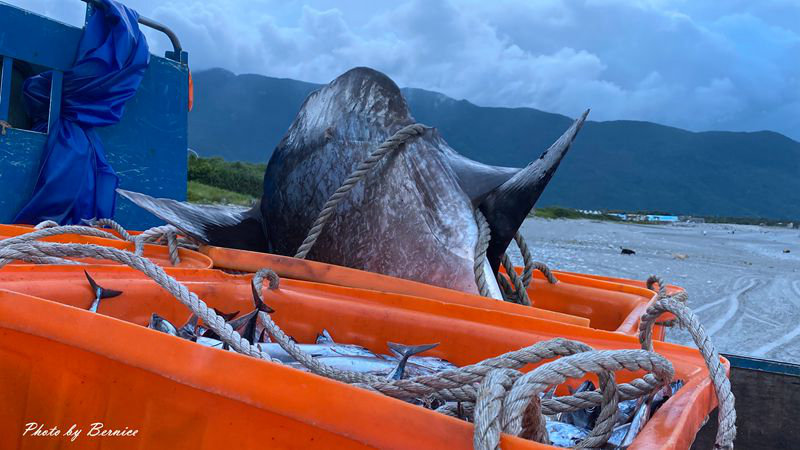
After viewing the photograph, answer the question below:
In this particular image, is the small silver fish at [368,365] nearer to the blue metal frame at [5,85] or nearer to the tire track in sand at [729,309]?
the tire track in sand at [729,309]

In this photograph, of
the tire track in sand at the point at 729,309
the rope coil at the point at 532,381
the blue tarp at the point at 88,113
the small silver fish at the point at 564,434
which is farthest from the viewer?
the tire track in sand at the point at 729,309

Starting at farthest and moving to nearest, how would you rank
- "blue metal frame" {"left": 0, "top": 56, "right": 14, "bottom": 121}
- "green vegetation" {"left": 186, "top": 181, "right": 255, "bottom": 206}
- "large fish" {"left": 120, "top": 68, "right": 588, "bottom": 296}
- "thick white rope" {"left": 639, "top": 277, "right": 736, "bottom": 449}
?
"green vegetation" {"left": 186, "top": 181, "right": 255, "bottom": 206} < "blue metal frame" {"left": 0, "top": 56, "right": 14, "bottom": 121} < "large fish" {"left": 120, "top": 68, "right": 588, "bottom": 296} < "thick white rope" {"left": 639, "top": 277, "right": 736, "bottom": 449}

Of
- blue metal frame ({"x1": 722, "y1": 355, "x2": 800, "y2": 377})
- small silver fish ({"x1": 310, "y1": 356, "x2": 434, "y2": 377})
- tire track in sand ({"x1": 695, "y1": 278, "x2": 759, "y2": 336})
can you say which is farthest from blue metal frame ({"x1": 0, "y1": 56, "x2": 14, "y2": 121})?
tire track in sand ({"x1": 695, "y1": 278, "x2": 759, "y2": 336})

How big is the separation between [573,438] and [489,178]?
61.5 inches

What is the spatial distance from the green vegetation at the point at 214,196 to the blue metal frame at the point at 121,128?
9.94 m

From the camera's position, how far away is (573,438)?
3.51 feet

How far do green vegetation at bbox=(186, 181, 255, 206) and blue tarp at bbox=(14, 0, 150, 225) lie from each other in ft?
34.7

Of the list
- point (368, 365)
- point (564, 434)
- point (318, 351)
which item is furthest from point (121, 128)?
point (564, 434)

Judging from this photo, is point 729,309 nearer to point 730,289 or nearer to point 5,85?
point 730,289

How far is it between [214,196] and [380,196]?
47.2 ft

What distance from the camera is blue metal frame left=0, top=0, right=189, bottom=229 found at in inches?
157

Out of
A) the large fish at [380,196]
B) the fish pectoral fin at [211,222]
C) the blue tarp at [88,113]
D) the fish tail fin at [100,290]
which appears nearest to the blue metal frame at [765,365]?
the large fish at [380,196]

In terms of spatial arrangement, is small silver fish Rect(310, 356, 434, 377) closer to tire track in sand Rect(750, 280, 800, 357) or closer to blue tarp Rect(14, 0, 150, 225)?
blue tarp Rect(14, 0, 150, 225)

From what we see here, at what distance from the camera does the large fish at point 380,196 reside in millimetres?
2283
